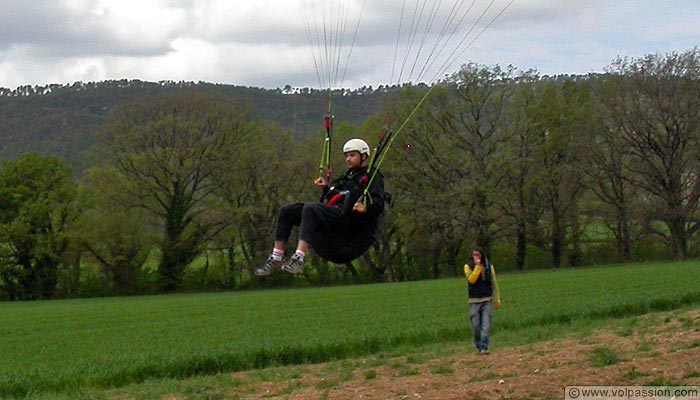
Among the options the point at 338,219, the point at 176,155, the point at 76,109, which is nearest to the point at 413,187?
the point at 176,155

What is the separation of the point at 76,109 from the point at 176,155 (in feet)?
233

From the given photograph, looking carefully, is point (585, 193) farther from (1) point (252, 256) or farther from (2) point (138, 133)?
(2) point (138, 133)

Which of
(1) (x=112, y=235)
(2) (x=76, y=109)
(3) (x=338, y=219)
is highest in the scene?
(2) (x=76, y=109)

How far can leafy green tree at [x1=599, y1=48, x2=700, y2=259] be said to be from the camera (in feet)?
180

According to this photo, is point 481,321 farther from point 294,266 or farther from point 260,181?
point 260,181

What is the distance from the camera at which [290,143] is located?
56594 mm

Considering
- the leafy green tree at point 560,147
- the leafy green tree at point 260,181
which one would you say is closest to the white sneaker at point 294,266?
the leafy green tree at point 260,181

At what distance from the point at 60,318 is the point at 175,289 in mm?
26454

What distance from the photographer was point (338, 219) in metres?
10.0

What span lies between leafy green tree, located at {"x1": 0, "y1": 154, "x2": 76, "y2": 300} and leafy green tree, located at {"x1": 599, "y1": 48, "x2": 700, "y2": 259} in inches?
1455

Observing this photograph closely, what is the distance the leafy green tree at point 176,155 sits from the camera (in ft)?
182

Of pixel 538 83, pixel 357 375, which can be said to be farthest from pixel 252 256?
pixel 357 375

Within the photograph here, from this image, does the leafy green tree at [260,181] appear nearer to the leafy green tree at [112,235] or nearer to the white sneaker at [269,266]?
the leafy green tree at [112,235]

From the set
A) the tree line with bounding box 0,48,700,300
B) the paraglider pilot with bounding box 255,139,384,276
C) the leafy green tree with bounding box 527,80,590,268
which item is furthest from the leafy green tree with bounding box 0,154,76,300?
the paraglider pilot with bounding box 255,139,384,276
